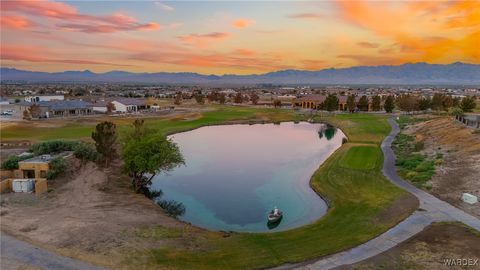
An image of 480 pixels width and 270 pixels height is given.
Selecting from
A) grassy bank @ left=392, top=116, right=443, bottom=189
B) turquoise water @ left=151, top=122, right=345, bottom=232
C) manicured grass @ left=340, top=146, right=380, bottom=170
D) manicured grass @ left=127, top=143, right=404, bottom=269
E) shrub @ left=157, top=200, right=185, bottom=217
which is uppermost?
grassy bank @ left=392, top=116, right=443, bottom=189

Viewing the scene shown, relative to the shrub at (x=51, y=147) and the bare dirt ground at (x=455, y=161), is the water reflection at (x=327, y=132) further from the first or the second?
the shrub at (x=51, y=147)

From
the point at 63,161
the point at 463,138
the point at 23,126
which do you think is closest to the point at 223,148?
the point at 63,161

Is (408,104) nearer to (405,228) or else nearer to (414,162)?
(414,162)

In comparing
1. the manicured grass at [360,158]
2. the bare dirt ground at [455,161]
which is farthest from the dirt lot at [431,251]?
the manicured grass at [360,158]

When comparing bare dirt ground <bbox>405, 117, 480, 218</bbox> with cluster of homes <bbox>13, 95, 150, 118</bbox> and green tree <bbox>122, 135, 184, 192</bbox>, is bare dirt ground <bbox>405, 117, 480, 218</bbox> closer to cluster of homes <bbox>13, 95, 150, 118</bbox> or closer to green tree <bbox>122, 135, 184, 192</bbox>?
green tree <bbox>122, 135, 184, 192</bbox>

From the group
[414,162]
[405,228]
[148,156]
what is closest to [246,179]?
[148,156]

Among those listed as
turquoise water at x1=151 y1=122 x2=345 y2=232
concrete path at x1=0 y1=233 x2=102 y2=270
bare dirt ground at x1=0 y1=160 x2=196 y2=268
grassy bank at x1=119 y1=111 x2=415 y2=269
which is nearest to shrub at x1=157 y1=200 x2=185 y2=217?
turquoise water at x1=151 y1=122 x2=345 y2=232

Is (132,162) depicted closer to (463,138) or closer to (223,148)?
(223,148)
